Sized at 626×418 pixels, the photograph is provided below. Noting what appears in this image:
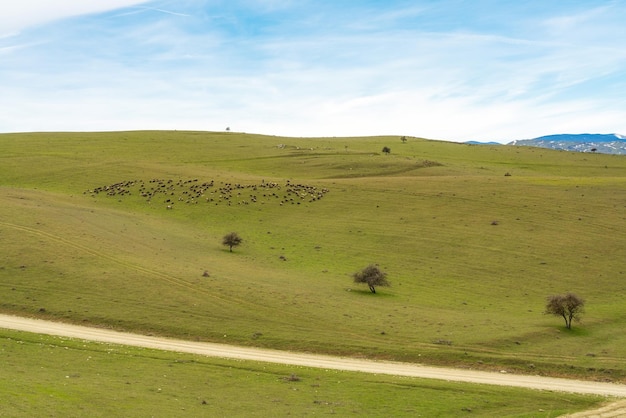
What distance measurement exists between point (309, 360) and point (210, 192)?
54190mm

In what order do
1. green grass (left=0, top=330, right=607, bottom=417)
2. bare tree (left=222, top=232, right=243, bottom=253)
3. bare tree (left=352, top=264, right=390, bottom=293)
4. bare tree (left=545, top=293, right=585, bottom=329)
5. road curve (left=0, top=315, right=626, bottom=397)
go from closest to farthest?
green grass (left=0, top=330, right=607, bottom=417)
road curve (left=0, top=315, right=626, bottom=397)
bare tree (left=545, top=293, right=585, bottom=329)
bare tree (left=352, top=264, right=390, bottom=293)
bare tree (left=222, top=232, right=243, bottom=253)

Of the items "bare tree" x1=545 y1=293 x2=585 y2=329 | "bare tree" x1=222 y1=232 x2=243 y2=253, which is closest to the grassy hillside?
"bare tree" x1=545 y1=293 x2=585 y2=329

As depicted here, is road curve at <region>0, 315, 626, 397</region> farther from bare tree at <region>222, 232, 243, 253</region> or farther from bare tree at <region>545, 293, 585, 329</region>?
bare tree at <region>222, 232, 243, 253</region>

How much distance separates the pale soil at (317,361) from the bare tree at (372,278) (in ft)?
49.8

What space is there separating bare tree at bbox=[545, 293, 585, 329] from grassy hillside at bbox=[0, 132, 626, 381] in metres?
0.81

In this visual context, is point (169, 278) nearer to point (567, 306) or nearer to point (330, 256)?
point (330, 256)

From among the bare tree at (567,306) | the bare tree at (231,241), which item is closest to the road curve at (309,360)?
the bare tree at (567,306)

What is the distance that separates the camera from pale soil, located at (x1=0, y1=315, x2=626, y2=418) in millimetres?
32812

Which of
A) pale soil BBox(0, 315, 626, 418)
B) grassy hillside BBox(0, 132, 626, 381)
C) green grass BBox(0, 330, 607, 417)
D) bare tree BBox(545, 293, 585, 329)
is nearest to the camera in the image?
green grass BBox(0, 330, 607, 417)

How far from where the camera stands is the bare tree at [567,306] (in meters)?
42.9

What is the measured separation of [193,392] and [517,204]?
59.3m

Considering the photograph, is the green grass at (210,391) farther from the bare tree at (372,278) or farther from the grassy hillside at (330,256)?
the bare tree at (372,278)

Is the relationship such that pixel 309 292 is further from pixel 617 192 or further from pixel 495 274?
pixel 617 192

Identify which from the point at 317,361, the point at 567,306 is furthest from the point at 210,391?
the point at 567,306
